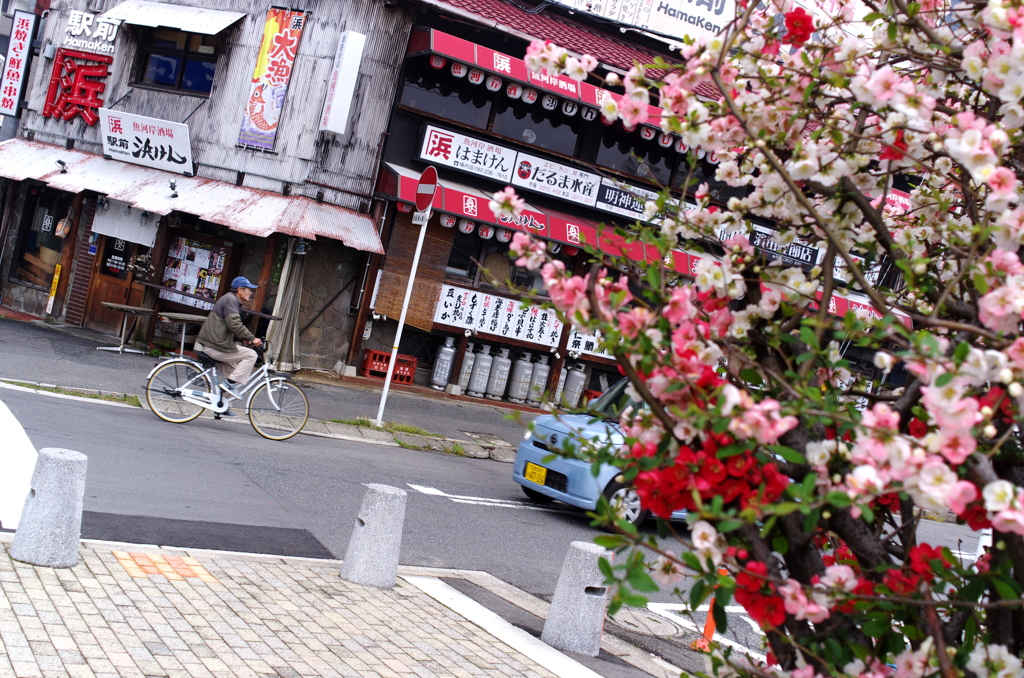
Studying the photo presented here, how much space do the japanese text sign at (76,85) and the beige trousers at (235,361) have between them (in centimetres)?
993

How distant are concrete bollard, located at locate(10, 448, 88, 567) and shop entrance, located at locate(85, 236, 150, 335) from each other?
13.2 m

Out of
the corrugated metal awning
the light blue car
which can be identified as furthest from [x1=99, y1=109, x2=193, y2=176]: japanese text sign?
the light blue car

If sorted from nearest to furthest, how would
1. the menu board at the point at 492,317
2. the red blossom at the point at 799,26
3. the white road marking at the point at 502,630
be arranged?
the red blossom at the point at 799,26 < the white road marking at the point at 502,630 < the menu board at the point at 492,317

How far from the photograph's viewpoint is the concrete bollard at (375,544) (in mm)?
6664

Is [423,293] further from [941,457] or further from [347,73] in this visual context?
[941,457]

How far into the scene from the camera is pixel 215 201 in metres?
16.3

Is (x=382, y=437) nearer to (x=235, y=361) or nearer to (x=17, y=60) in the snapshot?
(x=235, y=361)

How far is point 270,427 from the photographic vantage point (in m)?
11.8

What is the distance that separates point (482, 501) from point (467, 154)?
8.77 metres

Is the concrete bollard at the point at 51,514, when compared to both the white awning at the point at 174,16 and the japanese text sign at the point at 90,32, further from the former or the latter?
the japanese text sign at the point at 90,32

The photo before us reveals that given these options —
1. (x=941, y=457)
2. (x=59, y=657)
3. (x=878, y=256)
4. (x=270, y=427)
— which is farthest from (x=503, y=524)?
(x=941, y=457)

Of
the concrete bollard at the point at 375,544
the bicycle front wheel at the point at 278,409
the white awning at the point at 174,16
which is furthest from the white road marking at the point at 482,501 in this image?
the white awning at the point at 174,16

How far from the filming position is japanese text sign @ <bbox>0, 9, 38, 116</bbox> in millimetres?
20000

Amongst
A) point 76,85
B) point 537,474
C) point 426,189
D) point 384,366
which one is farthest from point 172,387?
point 76,85
